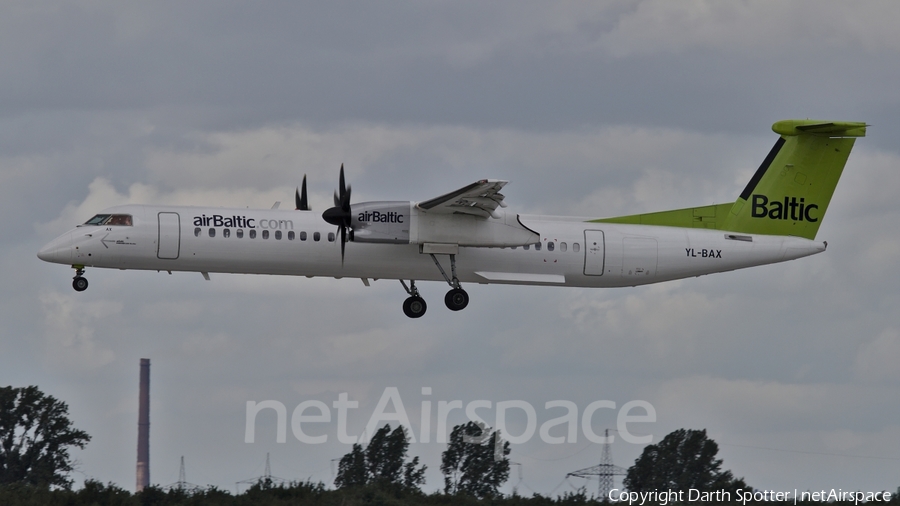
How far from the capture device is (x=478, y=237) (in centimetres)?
3005

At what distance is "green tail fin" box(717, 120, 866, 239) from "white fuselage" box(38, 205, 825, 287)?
0.47 meters

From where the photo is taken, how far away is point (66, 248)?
29.2 m

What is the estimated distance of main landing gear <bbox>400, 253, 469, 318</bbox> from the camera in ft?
101

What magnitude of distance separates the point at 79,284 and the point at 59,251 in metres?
1.01

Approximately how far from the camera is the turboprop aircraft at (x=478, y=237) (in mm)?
29375

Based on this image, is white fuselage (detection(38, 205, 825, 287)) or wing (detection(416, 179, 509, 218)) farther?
white fuselage (detection(38, 205, 825, 287))

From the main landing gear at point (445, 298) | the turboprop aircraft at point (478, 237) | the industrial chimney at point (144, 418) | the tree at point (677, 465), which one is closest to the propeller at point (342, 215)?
the turboprop aircraft at point (478, 237)

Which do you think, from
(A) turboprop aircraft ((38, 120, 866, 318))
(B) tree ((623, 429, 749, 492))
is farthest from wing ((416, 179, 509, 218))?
(B) tree ((623, 429, 749, 492))

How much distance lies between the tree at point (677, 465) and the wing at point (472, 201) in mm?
22017

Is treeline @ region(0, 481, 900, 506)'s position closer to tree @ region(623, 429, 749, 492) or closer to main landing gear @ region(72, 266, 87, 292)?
main landing gear @ region(72, 266, 87, 292)

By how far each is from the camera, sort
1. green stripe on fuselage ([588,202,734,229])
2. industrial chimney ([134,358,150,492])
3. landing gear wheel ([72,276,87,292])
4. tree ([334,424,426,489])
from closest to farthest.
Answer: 1. landing gear wheel ([72,276,87,292])
2. green stripe on fuselage ([588,202,734,229])
3. tree ([334,424,426,489])
4. industrial chimney ([134,358,150,492])

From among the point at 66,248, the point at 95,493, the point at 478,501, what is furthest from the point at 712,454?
the point at 66,248

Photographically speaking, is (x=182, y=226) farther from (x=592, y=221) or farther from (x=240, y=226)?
(x=592, y=221)

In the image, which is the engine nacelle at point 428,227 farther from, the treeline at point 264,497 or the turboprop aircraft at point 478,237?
the treeline at point 264,497
